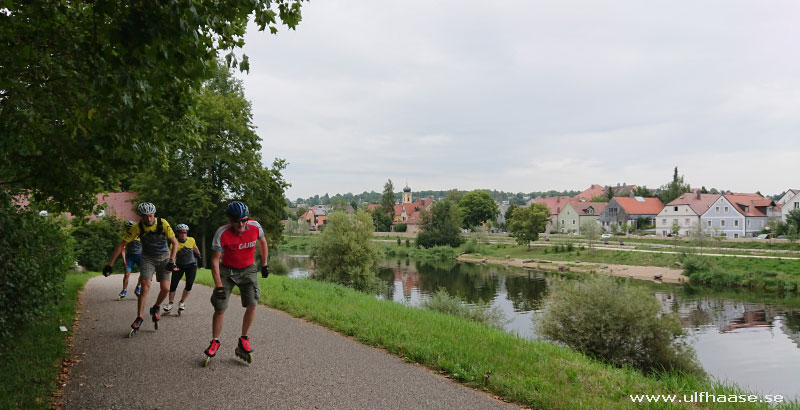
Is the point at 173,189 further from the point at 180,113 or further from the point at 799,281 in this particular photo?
the point at 799,281

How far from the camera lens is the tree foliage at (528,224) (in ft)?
195

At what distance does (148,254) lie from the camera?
7.54m

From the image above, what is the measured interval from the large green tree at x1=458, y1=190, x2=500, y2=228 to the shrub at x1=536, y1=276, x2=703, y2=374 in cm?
8049

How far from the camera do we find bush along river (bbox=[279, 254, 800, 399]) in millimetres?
15438

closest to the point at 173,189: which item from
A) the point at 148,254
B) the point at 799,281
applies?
the point at 148,254

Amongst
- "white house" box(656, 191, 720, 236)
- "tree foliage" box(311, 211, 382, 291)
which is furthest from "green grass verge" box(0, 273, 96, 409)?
"white house" box(656, 191, 720, 236)

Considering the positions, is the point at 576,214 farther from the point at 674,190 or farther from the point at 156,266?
the point at 156,266

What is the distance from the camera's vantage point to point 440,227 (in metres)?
73.5

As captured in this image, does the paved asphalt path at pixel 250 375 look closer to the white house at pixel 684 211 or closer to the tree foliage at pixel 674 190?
the white house at pixel 684 211

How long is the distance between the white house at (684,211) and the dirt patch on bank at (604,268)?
29536 mm

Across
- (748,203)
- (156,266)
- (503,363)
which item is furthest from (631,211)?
(156,266)

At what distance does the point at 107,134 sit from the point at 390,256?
200 ft

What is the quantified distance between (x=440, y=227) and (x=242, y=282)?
224 ft

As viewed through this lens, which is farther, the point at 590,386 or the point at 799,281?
the point at 799,281
